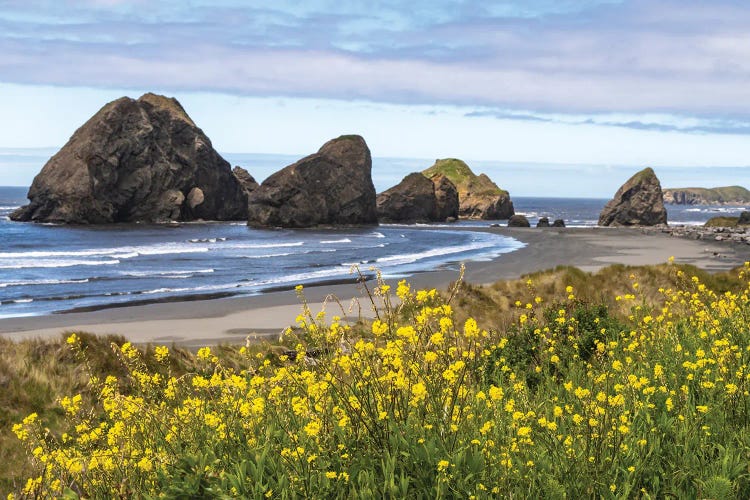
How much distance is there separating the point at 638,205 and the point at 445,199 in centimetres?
3544

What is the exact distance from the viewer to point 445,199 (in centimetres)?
12569

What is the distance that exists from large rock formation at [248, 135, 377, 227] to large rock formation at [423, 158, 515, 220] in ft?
95.8

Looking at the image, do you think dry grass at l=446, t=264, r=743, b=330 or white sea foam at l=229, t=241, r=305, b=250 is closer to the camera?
dry grass at l=446, t=264, r=743, b=330

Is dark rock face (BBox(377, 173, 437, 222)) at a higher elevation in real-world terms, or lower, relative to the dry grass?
higher

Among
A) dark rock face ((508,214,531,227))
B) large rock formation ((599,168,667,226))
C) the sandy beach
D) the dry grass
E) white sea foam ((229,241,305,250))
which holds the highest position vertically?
large rock formation ((599,168,667,226))

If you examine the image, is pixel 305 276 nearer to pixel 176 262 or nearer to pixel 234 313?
pixel 234 313

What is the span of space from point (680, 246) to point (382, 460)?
55.0 m

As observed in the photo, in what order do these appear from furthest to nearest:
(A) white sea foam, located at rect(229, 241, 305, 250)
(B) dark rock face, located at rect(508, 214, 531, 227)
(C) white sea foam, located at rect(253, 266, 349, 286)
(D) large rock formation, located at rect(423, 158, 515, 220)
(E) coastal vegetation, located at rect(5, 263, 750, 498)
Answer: (D) large rock formation, located at rect(423, 158, 515, 220)
(B) dark rock face, located at rect(508, 214, 531, 227)
(A) white sea foam, located at rect(229, 241, 305, 250)
(C) white sea foam, located at rect(253, 266, 349, 286)
(E) coastal vegetation, located at rect(5, 263, 750, 498)

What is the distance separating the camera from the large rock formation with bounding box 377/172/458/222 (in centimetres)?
11925

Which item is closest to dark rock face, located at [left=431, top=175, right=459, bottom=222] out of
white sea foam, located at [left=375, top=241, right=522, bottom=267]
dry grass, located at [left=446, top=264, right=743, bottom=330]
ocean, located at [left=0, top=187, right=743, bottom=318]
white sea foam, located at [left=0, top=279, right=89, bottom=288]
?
ocean, located at [left=0, top=187, right=743, bottom=318]

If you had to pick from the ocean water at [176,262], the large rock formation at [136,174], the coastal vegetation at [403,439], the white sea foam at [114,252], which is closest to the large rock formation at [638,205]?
the ocean water at [176,262]

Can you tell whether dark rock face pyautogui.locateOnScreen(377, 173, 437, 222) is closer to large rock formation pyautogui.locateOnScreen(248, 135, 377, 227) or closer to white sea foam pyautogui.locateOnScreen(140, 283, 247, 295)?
large rock formation pyautogui.locateOnScreen(248, 135, 377, 227)

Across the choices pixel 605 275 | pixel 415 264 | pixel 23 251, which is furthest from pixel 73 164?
pixel 605 275

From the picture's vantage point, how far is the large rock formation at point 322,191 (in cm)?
10194
